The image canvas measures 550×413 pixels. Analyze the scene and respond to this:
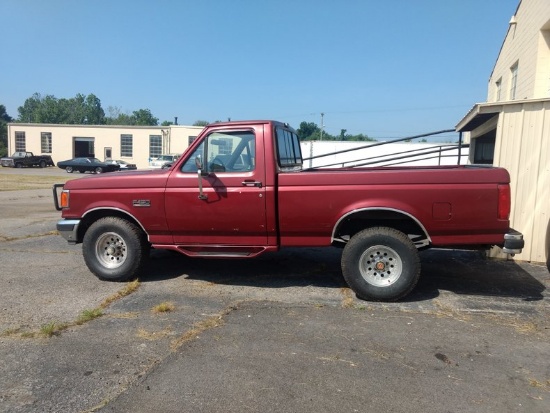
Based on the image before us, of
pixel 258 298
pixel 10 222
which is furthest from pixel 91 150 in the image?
pixel 258 298

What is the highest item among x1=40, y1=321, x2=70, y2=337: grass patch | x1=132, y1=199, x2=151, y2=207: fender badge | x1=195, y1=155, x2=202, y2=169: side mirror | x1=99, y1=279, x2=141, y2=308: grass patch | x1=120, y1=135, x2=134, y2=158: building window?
x1=120, y1=135, x2=134, y2=158: building window

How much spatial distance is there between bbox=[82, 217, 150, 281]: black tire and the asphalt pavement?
0.27 m

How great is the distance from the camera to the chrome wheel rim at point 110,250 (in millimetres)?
6117

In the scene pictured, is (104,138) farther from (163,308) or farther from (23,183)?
(163,308)

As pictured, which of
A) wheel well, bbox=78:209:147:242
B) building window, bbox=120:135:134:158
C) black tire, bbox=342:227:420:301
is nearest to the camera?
black tire, bbox=342:227:420:301

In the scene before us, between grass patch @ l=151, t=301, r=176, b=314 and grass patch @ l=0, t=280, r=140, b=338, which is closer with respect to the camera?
grass patch @ l=0, t=280, r=140, b=338

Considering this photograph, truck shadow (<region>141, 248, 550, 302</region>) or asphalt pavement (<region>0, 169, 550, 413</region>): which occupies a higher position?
truck shadow (<region>141, 248, 550, 302</region>)

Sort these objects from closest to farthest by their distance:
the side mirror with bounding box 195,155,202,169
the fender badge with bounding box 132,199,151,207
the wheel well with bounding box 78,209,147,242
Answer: the side mirror with bounding box 195,155,202,169 → the fender badge with bounding box 132,199,151,207 → the wheel well with bounding box 78,209,147,242

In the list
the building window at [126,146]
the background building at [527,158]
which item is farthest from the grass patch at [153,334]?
the building window at [126,146]

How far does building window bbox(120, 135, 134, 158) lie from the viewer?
2119 inches

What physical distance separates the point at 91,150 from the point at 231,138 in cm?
5507

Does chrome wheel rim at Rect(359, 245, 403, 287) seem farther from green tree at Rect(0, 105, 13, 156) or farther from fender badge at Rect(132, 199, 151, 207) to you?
green tree at Rect(0, 105, 13, 156)

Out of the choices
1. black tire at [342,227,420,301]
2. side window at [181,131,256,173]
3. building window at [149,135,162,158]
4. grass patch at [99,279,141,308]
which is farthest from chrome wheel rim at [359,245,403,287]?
building window at [149,135,162,158]

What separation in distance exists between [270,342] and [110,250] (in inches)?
119
